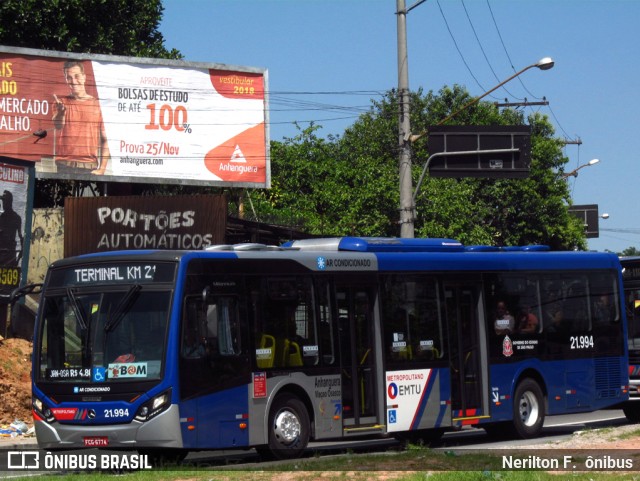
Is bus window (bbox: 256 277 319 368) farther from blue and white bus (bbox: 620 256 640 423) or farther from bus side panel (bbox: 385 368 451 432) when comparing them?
blue and white bus (bbox: 620 256 640 423)

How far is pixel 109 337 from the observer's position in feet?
47.8

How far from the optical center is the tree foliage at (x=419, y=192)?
46.2m

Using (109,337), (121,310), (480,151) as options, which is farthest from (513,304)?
Answer: (480,151)

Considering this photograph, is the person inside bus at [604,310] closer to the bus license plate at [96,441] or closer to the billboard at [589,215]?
the bus license plate at [96,441]

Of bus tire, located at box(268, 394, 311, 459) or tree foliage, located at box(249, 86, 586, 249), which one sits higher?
tree foliage, located at box(249, 86, 586, 249)

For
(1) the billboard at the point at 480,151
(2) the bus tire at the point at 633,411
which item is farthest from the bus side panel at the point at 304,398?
(1) the billboard at the point at 480,151

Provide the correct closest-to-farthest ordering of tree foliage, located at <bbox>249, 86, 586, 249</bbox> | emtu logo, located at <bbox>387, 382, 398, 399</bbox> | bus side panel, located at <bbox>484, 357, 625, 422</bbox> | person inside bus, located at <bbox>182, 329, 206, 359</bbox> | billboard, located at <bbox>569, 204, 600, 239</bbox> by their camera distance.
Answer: person inside bus, located at <bbox>182, 329, 206, 359</bbox> < emtu logo, located at <bbox>387, 382, 398, 399</bbox> < bus side panel, located at <bbox>484, 357, 625, 422</bbox> < tree foliage, located at <bbox>249, 86, 586, 249</bbox> < billboard, located at <bbox>569, 204, 600, 239</bbox>

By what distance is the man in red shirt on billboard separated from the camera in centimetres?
3497

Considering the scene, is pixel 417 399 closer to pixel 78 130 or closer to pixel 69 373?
pixel 69 373

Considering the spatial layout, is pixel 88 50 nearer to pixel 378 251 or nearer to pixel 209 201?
pixel 209 201

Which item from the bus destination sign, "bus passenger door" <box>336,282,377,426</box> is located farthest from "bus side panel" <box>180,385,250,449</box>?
"bus passenger door" <box>336,282,377,426</box>

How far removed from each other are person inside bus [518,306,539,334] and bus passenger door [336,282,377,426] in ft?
11.6

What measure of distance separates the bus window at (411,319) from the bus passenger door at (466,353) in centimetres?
36

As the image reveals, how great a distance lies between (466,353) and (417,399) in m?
1.51
